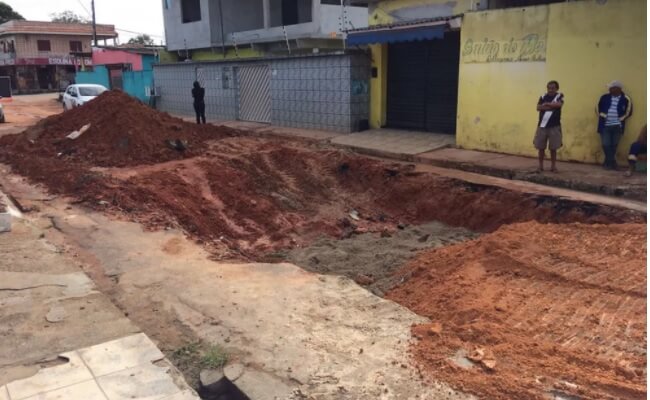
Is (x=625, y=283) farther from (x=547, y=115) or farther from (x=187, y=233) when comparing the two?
(x=187, y=233)

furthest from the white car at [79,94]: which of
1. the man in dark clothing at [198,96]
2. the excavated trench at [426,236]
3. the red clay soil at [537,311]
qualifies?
the red clay soil at [537,311]

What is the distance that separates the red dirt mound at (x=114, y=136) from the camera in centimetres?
1126

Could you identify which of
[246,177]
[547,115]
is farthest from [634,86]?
[246,177]

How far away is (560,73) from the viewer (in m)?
9.48

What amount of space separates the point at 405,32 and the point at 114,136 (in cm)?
713

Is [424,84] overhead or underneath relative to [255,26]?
underneath

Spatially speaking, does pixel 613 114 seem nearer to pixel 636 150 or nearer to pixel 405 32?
pixel 636 150

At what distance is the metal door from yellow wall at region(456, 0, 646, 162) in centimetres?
785

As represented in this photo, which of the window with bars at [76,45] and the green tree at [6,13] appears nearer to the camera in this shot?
the window with bars at [76,45]

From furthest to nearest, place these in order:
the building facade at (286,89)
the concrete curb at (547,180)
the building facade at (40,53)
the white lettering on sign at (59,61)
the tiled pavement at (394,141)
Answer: the white lettering on sign at (59,61) < the building facade at (40,53) < the building facade at (286,89) < the tiled pavement at (394,141) < the concrete curb at (547,180)

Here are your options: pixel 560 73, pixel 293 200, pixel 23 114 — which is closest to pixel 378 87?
pixel 560 73

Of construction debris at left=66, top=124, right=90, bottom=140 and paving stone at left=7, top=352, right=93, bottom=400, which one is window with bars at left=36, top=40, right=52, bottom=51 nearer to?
construction debris at left=66, top=124, right=90, bottom=140

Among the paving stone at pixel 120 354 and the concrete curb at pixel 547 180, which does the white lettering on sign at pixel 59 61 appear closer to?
the concrete curb at pixel 547 180

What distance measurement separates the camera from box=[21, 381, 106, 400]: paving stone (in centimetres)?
334
